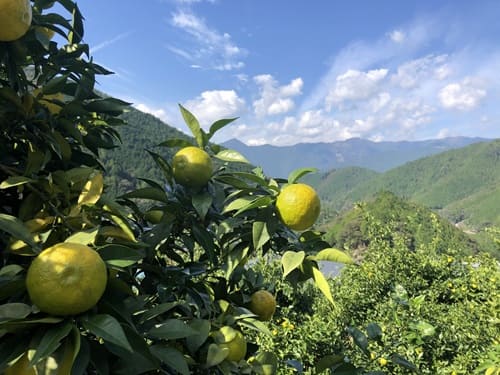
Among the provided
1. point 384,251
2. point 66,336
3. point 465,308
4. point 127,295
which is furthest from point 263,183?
point 384,251

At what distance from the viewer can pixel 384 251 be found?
5582 mm

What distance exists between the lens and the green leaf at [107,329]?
0.41 metres

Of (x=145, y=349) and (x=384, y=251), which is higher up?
(x=145, y=349)

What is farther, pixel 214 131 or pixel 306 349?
pixel 306 349

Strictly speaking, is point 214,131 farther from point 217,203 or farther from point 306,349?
point 306,349

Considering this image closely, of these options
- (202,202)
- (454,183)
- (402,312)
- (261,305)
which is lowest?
(402,312)

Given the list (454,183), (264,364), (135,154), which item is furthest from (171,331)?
(454,183)

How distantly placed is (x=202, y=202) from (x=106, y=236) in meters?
0.18

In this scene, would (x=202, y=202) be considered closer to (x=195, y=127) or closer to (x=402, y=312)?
(x=195, y=127)

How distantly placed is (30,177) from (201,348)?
45cm

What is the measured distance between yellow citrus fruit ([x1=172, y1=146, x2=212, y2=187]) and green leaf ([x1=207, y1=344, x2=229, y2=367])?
32cm

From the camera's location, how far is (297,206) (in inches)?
27.4

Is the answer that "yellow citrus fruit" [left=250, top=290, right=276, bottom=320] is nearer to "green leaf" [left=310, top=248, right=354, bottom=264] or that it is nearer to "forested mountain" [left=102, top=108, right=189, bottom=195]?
"green leaf" [left=310, top=248, right=354, bottom=264]

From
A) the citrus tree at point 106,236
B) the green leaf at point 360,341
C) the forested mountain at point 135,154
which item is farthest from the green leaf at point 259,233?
the forested mountain at point 135,154
